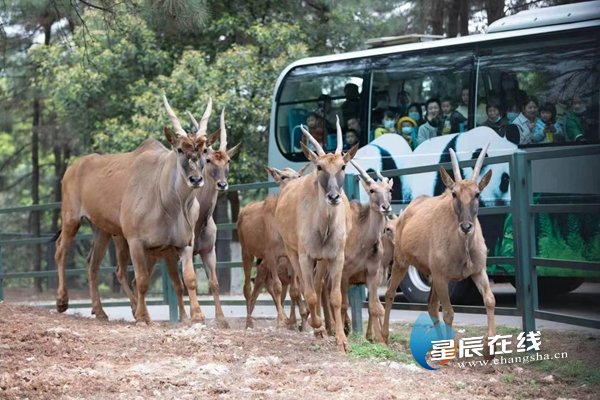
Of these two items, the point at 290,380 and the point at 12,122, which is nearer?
the point at 290,380

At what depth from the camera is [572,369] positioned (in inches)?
353

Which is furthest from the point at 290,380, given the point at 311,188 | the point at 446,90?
the point at 446,90

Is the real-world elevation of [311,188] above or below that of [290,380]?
above

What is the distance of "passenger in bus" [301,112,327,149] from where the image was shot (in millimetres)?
17078

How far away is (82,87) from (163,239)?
12844mm

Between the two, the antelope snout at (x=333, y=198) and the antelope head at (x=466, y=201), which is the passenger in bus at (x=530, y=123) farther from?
the antelope snout at (x=333, y=198)

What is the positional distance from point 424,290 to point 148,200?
5308 millimetres

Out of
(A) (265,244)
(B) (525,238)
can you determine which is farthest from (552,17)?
(B) (525,238)

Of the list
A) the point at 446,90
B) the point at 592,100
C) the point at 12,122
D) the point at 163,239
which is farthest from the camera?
the point at 12,122

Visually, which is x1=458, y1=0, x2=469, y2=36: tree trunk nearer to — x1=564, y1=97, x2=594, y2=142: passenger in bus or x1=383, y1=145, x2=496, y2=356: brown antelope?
x1=564, y1=97, x2=594, y2=142: passenger in bus

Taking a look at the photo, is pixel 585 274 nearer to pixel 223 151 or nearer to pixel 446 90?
pixel 223 151

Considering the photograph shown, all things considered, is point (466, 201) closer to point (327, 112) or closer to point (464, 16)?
point (327, 112)

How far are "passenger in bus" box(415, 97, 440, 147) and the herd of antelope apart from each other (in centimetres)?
316

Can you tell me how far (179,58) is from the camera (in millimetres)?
23609
